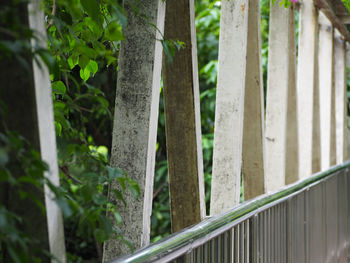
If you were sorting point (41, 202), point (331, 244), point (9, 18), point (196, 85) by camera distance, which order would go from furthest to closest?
point (331, 244) < point (196, 85) < point (41, 202) < point (9, 18)

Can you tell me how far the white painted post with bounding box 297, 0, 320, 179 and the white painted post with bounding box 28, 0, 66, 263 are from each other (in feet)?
12.4

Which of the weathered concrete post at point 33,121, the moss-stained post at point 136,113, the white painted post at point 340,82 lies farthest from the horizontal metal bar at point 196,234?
the white painted post at point 340,82

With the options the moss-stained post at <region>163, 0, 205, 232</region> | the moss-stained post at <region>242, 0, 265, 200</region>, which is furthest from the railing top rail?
the moss-stained post at <region>163, 0, 205, 232</region>

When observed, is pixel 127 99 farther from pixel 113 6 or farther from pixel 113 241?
pixel 113 6

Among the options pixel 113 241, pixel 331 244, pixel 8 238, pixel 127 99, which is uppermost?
pixel 127 99

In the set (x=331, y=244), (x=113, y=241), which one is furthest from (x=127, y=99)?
(x=331, y=244)

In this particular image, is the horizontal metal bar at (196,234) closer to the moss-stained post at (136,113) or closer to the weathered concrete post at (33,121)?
the moss-stained post at (136,113)

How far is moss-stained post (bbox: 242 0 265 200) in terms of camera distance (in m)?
3.02

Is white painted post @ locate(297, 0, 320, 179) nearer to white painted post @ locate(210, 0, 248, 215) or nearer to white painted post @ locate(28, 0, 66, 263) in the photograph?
white painted post @ locate(210, 0, 248, 215)

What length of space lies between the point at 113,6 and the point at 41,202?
1.37 feet

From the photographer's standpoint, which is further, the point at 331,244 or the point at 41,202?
the point at 331,244

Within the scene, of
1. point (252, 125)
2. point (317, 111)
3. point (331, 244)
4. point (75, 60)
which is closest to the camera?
point (75, 60)

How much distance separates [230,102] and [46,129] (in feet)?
5.45

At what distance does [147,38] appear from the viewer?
1.67 meters
